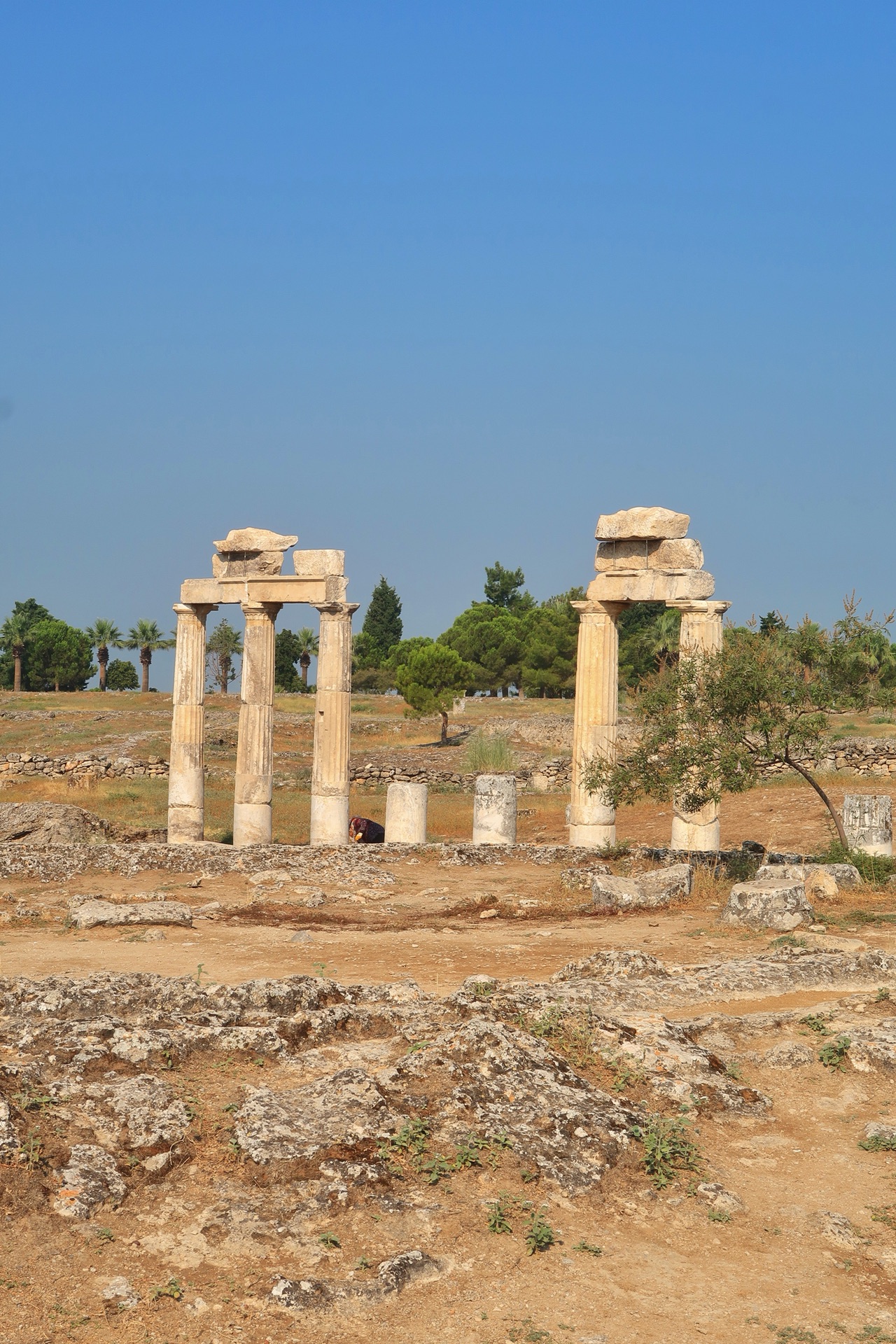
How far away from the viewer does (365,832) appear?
28203 mm

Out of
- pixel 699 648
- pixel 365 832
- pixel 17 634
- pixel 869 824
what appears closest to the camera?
pixel 869 824

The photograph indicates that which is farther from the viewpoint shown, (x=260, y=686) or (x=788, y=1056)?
(x=260, y=686)

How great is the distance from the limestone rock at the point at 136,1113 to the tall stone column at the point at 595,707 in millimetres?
16722

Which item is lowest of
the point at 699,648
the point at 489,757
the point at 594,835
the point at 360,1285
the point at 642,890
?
the point at 360,1285

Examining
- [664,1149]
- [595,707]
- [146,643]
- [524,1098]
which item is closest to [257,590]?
[595,707]

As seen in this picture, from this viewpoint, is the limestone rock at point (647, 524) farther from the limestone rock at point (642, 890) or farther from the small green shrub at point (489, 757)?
the small green shrub at point (489, 757)

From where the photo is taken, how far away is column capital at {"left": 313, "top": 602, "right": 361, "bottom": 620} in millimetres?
25469

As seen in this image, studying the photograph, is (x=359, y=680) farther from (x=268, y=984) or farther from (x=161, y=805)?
(x=268, y=984)

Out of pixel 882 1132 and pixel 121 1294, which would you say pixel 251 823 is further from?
pixel 121 1294

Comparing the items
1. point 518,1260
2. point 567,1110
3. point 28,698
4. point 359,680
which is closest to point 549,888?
point 567,1110

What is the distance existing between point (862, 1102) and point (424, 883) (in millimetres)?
12715

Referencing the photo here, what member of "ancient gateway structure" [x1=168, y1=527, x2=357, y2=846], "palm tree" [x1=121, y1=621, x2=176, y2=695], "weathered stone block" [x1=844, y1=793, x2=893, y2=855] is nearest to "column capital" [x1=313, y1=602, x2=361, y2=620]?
"ancient gateway structure" [x1=168, y1=527, x2=357, y2=846]

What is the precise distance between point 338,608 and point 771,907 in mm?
11498

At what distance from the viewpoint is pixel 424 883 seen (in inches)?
874
